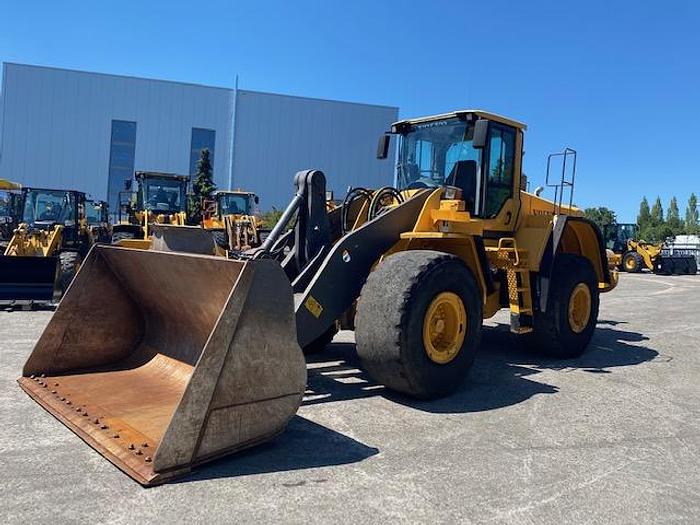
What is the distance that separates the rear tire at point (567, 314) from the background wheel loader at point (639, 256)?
26186 mm

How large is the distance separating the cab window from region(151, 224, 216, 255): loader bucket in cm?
342

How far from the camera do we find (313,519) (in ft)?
10.6

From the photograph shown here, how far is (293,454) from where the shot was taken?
13.5 ft

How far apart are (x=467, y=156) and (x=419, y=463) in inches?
159

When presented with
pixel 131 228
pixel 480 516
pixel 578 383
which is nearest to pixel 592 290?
pixel 578 383

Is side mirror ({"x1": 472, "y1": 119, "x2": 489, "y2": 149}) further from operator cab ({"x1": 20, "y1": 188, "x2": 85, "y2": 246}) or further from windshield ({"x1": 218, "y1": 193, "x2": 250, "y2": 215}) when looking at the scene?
windshield ({"x1": 218, "y1": 193, "x2": 250, "y2": 215})

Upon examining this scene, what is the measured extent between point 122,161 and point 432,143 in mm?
42391

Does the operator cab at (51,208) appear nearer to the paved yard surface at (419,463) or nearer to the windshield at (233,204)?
the windshield at (233,204)

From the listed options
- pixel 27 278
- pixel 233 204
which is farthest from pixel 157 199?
pixel 27 278

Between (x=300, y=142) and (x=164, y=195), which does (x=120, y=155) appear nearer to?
(x=300, y=142)

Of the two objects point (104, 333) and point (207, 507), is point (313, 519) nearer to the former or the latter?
point (207, 507)

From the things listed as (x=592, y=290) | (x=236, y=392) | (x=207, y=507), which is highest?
(x=592, y=290)

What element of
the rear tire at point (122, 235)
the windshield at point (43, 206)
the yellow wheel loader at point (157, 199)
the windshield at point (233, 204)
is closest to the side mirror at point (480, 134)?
the windshield at point (43, 206)

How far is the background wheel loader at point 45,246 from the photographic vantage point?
10.8 meters
